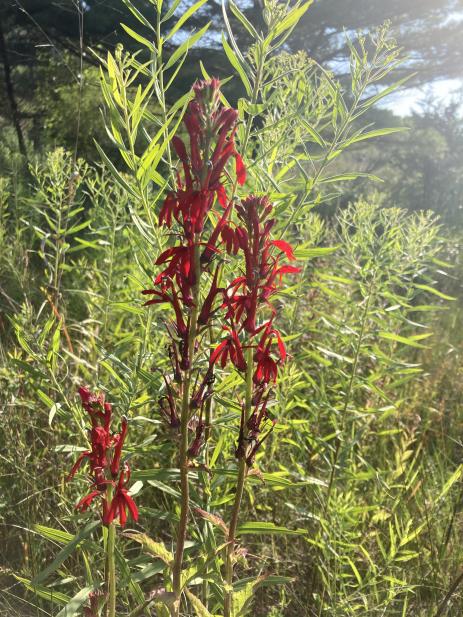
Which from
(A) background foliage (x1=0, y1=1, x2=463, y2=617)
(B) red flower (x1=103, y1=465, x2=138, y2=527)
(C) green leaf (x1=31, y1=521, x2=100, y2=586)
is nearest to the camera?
(B) red flower (x1=103, y1=465, x2=138, y2=527)

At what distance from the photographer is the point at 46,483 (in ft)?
6.84

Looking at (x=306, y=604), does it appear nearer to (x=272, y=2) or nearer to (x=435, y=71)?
(x=272, y=2)

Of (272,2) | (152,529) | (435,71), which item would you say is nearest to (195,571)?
(152,529)

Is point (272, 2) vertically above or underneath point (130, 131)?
above

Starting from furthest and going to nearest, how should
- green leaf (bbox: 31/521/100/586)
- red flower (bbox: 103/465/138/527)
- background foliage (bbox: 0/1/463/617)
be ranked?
background foliage (bbox: 0/1/463/617) → green leaf (bbox: 31/521/100/586) → red flower (bbox: 103/465/138/527)

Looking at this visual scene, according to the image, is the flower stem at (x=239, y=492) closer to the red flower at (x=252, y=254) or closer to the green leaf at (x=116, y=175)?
the red flower at (x=252, y=254)

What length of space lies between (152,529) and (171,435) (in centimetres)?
119

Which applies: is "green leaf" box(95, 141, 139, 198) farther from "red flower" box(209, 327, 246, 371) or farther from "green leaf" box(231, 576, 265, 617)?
"green leaf" box(231, 576, 265, 617)

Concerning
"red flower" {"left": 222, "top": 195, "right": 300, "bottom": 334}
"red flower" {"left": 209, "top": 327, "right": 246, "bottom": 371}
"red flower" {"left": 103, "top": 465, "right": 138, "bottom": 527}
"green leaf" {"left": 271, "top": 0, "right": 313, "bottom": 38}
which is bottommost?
"red flower" {"left": 103, "top": 465, "right": 138, "bottom": 527}

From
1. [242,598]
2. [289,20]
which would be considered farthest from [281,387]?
[289,20]

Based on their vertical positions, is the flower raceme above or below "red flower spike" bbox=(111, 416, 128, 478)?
above

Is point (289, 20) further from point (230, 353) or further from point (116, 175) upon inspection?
point (230, 353)

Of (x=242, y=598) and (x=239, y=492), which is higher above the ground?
(x=239, y=492)

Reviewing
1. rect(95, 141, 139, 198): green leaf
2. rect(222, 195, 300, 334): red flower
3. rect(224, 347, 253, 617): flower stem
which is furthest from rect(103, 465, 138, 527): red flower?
rect(95, 141, 139, 198): green leaf
